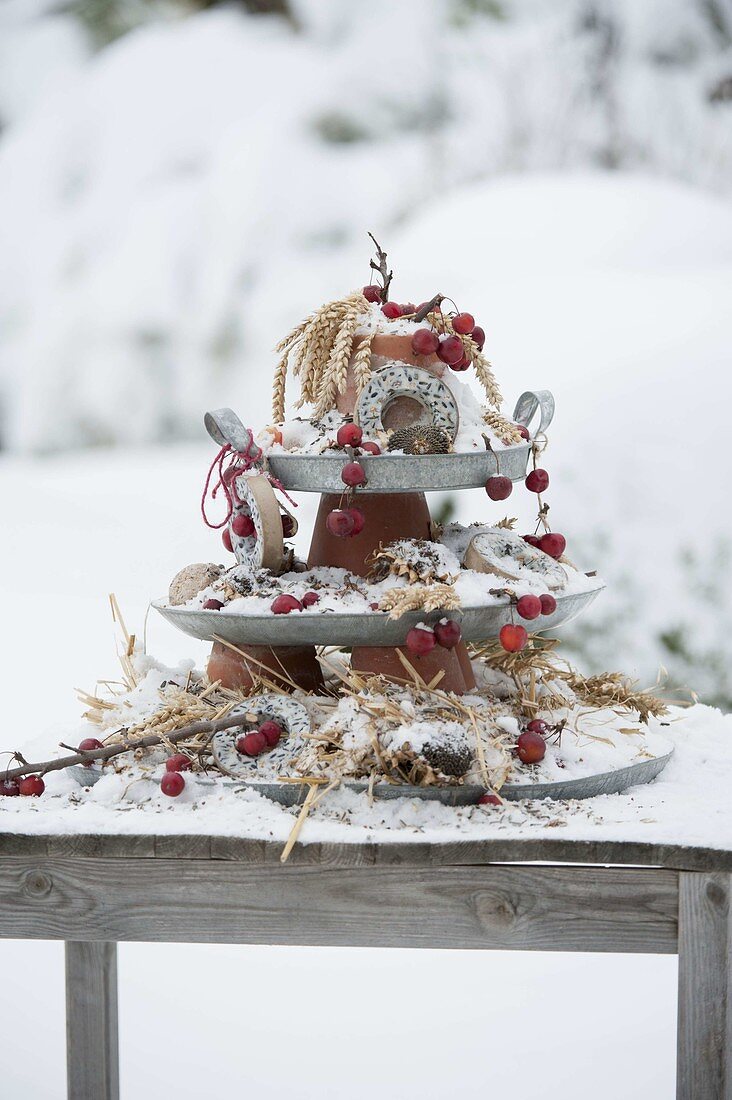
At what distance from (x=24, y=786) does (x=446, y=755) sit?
570 millimetres

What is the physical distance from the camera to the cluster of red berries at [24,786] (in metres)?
1.75

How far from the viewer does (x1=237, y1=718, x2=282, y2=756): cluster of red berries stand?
1.74 metres

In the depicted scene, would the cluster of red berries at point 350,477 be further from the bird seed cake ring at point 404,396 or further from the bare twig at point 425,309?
the bare twig at point 425,309

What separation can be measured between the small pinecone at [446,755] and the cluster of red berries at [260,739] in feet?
0.73

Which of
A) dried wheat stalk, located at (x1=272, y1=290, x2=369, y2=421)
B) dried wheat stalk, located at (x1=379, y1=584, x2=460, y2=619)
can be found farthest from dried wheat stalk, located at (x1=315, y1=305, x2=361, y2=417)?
dried wheat stalk, located at (x1=379, y1=584, x2=460, y2=619)

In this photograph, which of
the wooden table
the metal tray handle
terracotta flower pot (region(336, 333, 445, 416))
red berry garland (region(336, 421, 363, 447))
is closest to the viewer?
the wooden table

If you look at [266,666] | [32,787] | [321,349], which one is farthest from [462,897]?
[321,349]

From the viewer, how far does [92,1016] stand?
78.9 inches

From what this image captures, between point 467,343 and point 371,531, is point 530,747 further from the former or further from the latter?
point 467,343

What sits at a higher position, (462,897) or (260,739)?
(260,739)

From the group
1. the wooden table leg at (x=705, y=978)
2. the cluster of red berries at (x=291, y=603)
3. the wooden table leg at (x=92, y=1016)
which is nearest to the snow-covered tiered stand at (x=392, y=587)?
the cluster of red berries at (x=291, y=603)

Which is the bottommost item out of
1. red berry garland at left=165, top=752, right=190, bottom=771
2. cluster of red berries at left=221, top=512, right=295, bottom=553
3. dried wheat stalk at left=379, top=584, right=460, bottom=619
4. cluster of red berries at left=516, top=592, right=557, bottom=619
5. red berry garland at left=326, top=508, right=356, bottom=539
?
red berry garland at left=165, top=752, right=190, bottom=771

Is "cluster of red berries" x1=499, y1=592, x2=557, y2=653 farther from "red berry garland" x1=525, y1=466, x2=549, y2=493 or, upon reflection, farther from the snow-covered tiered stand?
"red berry garland" x1=525, y1=466, x2=549, y2=493

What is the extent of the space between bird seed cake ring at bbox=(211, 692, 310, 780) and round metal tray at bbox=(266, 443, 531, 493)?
12.0 inches
